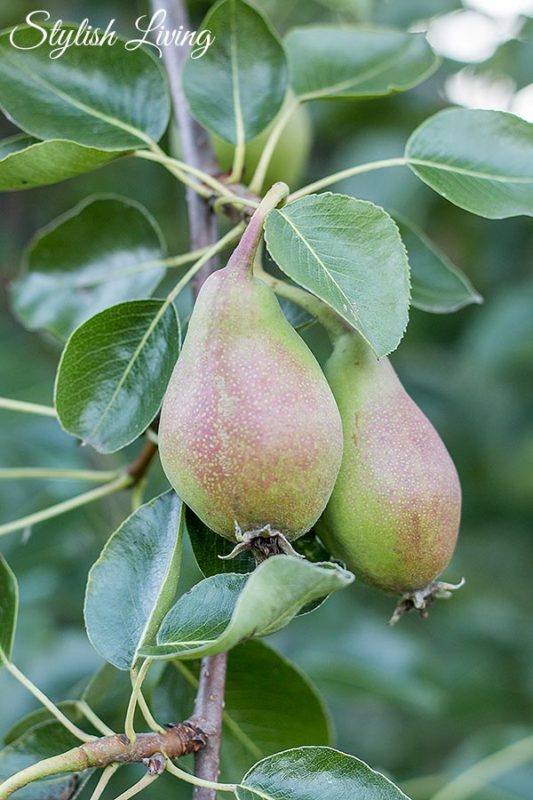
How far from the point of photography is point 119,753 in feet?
2.21

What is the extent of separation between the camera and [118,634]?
75 cm

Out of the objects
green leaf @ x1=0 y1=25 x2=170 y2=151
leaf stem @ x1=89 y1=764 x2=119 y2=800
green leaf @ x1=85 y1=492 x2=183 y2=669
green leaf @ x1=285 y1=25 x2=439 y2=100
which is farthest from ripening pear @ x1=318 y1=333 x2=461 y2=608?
green leaf @ x1=285 y1=25 x2=439 y2=100

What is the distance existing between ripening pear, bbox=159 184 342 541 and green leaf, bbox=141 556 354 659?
0.16 ft

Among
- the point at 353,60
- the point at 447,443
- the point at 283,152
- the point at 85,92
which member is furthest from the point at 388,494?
the point at 447,443

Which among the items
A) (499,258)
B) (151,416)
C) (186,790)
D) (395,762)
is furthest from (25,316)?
(395,762)

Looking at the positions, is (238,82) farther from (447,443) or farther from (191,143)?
(447,443)

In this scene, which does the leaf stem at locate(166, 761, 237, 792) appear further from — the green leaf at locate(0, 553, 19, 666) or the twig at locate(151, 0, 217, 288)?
the twig at locate(151, 0, 217, 288)

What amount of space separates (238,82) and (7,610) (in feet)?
1.76

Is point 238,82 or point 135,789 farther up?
point 238,82

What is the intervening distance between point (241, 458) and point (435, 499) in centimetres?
18

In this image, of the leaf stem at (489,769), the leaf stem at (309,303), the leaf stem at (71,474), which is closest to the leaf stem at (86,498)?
the leaf stem at (71,474)

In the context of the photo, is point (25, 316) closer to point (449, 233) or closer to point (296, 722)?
point (296, 722)

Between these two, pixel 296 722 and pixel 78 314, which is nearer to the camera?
pixel 296 722

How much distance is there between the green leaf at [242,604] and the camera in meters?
0.55
